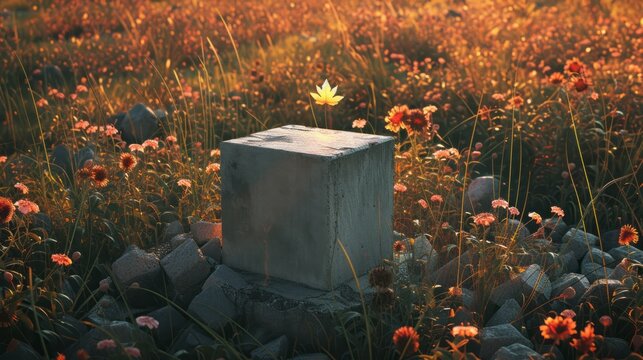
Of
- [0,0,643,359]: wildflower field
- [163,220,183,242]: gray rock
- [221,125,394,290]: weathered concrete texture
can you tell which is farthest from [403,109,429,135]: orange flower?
[163,220,183,242]: gray rock

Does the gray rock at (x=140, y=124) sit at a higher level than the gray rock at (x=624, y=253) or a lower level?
higher

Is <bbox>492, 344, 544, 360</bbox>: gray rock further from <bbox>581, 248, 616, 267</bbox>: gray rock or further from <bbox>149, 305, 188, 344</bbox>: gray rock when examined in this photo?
<bbox>149, 305, 188, 344</bbox>: gray rock

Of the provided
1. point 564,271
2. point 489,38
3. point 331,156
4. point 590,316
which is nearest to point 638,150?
point 564,271

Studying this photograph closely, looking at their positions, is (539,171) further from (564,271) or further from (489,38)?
(489,38)

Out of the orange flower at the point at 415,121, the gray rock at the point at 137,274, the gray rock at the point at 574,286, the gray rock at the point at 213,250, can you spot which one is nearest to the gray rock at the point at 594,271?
the gray rock at the point at 574,286

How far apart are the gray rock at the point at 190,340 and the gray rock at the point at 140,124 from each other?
2.71 meters

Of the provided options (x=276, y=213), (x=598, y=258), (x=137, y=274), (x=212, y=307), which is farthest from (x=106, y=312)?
(x=598, y=258)

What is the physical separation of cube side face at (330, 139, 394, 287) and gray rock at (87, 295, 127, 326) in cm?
94

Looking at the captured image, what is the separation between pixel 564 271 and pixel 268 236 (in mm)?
1523

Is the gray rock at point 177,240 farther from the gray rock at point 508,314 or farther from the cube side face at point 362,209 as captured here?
the gray rock at point 508,314

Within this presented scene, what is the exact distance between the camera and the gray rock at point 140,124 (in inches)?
239

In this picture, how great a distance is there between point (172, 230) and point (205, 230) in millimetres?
209

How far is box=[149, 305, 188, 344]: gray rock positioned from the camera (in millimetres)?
3596

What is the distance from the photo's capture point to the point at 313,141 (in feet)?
12.5
